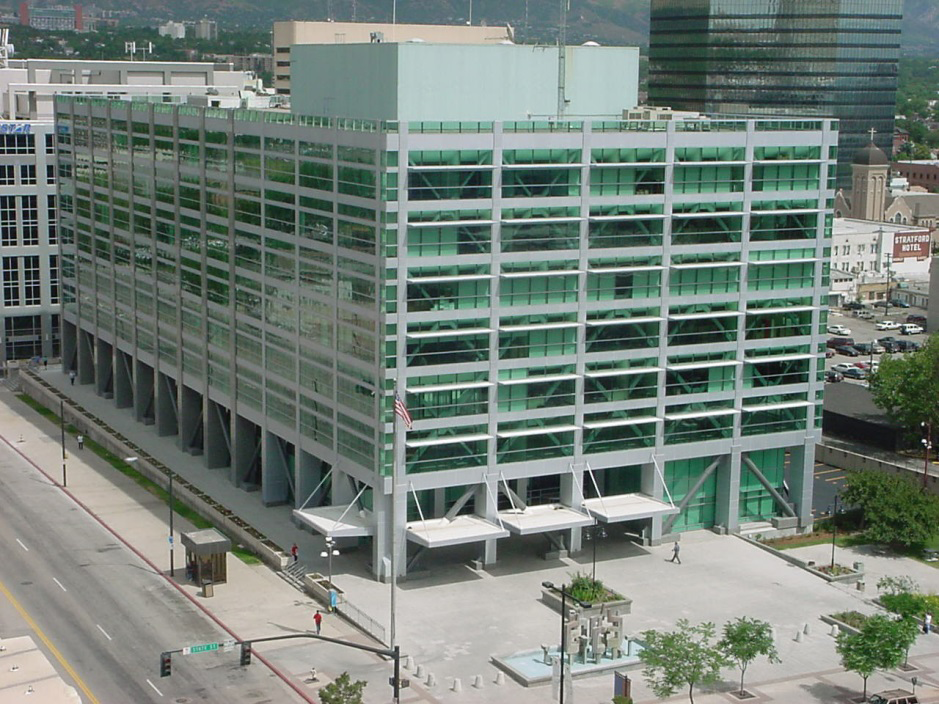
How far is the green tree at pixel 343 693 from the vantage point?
61372mm

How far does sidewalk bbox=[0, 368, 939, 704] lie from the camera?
7025cm

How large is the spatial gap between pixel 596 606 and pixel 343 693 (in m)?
16.6

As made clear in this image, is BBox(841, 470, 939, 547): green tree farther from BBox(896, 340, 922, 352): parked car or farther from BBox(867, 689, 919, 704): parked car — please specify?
BBox(896, 340, 922, 352): parked car

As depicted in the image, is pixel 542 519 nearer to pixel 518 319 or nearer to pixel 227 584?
pixel 518 319

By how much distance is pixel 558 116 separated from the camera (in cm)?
9181

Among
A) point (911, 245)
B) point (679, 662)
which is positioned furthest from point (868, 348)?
point (679, 662)

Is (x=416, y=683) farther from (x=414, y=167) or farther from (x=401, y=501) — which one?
(x=414, y=167)

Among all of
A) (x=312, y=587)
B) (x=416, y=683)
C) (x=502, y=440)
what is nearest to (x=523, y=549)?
(x=502, y=440)

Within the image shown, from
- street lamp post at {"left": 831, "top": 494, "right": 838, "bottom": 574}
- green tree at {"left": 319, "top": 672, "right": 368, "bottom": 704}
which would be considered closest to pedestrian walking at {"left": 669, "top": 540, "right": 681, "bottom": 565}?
street lamp post at {"left": 831, "top": 494, "right": 838, "bottom": 574}

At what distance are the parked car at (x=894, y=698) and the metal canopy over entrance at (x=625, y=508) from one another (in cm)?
2050

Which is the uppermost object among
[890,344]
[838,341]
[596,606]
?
[596,606]

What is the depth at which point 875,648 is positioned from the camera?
6781 cm

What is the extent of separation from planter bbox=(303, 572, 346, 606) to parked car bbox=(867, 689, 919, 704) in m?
26.2

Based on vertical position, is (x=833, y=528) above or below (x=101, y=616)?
above
